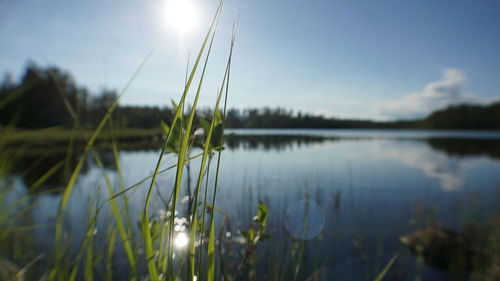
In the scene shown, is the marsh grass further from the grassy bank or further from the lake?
the lake

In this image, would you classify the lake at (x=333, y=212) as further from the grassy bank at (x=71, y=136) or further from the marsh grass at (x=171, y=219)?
the marsh grass at (x=171, y=219)

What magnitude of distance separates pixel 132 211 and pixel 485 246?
528 centimetres

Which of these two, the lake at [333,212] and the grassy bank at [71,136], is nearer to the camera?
the grassy bank at [71,136]

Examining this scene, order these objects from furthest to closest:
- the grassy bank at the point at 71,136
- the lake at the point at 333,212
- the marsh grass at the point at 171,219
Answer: the lake at the point at 333,212 < the grassy bank at the point at 71,136 < the marsh grass at the point at 171,219

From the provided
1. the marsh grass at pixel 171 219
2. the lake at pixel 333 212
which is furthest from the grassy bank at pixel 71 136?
the lake at pixel 333 212

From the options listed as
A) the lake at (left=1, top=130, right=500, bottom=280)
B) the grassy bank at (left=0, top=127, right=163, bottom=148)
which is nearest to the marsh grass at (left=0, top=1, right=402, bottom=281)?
the grassy bank at (left=0, top=127, right=163, bottom=148)

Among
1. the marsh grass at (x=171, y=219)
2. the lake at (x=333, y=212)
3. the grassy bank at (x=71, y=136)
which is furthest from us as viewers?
the lake at (x=333, y=212)

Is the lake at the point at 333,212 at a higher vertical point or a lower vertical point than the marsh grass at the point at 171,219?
lower

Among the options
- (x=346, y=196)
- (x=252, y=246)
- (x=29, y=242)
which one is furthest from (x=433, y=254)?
(x=29, y=242)

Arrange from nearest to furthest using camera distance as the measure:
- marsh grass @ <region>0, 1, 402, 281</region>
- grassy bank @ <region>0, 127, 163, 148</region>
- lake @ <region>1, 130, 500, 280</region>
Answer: marsh grass @ <region>0, 1, 402, 281</region>
grassy bank @ <region>0, 127, 163, 148</region>
lake @ <region>1, 130, 500, 280</region>

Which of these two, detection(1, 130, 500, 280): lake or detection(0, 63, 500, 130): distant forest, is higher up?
detection(0, 63, 500, 130): distant forest

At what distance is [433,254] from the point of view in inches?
136

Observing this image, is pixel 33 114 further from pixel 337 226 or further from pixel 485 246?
pixel 485 246

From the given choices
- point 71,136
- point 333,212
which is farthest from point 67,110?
point 333,212
